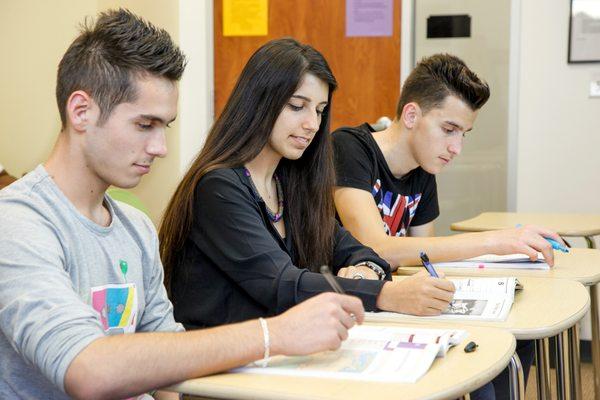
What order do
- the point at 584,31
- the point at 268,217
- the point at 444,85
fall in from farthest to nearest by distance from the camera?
the point at 584,31 → the point at 444,85 → the point at 268,217

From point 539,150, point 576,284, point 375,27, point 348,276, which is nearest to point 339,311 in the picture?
point 348,276

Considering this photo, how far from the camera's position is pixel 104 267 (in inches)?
55.8

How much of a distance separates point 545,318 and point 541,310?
0.08 metres

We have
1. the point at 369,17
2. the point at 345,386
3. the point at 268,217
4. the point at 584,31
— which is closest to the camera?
the point at 345,386

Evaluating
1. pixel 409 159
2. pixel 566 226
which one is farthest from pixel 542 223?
pixel 409 159

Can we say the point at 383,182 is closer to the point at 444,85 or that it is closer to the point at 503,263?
the point at 444,85

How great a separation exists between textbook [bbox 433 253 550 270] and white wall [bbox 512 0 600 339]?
6.02ft

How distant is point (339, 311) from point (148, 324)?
17.1 inches

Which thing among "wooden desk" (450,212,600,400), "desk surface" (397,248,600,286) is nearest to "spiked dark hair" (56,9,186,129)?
"desk surface" (397,248,600,286)

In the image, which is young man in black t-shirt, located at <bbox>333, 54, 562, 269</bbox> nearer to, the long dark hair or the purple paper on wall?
the long dark hair

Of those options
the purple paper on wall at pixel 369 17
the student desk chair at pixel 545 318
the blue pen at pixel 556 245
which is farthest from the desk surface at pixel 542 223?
the purple paper on wall at pixel 369 17

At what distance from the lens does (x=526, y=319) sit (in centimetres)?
170

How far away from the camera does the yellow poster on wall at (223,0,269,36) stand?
4.84m

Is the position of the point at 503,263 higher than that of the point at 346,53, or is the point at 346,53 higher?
the point at 346,53
